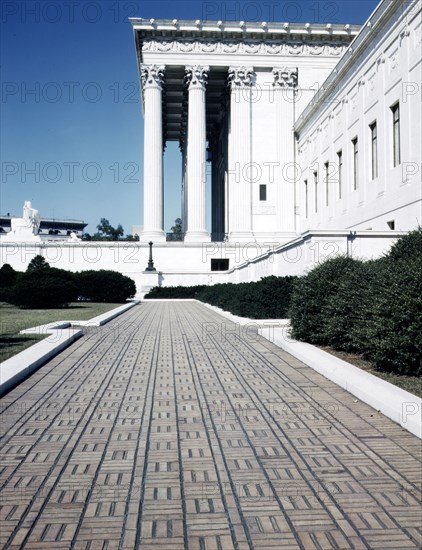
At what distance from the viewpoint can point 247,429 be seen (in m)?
6.01

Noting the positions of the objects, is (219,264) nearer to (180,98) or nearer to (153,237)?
(153,237)

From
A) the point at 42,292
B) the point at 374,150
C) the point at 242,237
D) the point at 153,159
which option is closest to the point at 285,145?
the point at 242,237

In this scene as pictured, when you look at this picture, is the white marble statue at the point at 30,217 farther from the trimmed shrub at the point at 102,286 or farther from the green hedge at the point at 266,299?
the green hedge at the point at 266,299

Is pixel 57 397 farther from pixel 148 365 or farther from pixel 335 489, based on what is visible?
pixel 335 489

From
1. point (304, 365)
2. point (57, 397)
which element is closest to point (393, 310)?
point (304, 365)

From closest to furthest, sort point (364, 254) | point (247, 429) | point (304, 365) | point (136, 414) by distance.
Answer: point (247, 429), point (136, 414), point (304, 365), point (364, 254)

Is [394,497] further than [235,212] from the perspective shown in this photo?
No

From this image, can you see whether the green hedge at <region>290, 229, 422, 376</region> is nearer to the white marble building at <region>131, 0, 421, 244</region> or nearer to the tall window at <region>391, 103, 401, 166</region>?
the tall window at <region>391, 103, 401, 166</region>

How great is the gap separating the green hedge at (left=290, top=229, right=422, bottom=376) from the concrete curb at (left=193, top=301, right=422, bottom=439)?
47 cm

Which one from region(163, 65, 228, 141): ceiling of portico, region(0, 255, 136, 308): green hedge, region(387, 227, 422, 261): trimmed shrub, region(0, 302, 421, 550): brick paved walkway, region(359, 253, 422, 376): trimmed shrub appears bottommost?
region(0, 302, 421, 550): brick paved walkway

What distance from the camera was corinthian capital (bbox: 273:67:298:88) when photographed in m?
53.8

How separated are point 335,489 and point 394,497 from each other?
0.44m

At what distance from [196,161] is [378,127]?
2534cm

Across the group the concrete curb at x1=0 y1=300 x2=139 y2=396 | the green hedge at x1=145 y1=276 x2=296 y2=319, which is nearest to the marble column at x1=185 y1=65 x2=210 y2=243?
the green hedge at x1=145 y1=276 x2=296 y2=319
